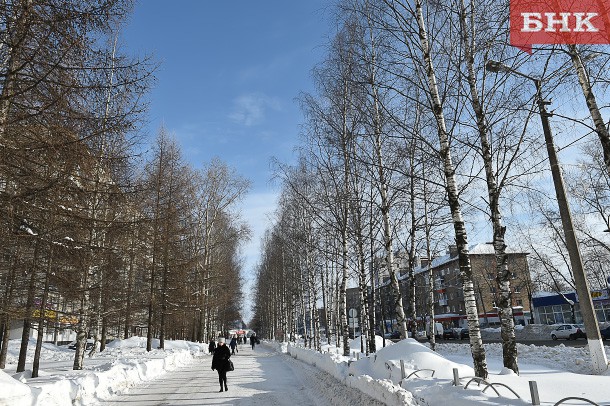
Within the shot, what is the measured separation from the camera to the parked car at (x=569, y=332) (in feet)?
113

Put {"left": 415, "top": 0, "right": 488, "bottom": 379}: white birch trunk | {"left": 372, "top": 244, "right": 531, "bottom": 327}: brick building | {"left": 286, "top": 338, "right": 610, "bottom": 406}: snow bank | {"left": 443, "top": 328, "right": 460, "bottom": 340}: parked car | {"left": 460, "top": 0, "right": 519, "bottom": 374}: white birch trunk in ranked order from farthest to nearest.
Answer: {"left": 372, "top": 244, "right": 531, "bottom": 327}: brick building < {"left": 443, "top": 328, "right": 460, "bottom": 340}: parked car < {"left": 460, "top": 0, "right": 519, "bottom": 374}: white birch trunk < {"left": 415, "top": 0, "right": 488, "bottom": 379}: white birch trunk < {"left": 286, "top": 338, "right": 610, "bottom": 406}: snow bank

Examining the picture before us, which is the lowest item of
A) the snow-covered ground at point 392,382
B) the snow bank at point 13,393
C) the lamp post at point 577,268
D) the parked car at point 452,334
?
the parked car at point 452,334

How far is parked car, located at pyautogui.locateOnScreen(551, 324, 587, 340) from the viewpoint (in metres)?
34.5

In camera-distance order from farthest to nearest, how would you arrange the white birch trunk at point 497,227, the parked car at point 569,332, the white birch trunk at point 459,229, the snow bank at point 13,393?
the parked car at point 569,332, the white birch trunk at point 497,227, the white birch trunk at point 459,229, the snow bank at point 13,393

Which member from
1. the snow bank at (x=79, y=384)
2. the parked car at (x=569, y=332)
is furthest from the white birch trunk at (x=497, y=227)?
the parked car at (x=569, y=332)

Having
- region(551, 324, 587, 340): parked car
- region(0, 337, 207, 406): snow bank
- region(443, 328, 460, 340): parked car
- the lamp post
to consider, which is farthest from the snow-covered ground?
region(443, 328, 460, 340): parked car

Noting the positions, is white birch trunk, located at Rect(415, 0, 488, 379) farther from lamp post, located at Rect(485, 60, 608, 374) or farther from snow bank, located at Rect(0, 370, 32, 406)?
snow bank, located at Rect(0, 370, 32, 406)

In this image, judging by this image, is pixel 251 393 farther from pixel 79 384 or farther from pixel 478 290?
pixel 478 290

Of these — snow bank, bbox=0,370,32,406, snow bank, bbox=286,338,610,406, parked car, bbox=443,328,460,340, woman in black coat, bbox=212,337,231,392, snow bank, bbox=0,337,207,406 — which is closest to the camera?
snow bank, bbox=286,338,610,406

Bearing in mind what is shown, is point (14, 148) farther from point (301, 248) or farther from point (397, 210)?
point (301, 248)

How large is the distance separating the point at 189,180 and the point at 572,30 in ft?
73.4

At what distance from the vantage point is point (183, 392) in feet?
37.5

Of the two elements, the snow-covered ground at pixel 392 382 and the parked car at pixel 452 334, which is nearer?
the snow-covered ground at pixel 392 382

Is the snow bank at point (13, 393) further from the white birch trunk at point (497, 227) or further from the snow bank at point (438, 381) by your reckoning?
the white birch trunk at point (497, 227)
